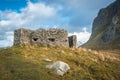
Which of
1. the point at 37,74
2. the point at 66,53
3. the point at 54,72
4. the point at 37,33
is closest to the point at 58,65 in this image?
the point at 54,72

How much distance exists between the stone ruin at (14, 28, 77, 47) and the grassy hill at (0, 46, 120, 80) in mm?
3124

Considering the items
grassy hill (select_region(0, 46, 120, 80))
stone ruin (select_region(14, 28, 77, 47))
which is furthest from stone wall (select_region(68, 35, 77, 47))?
grassy hill (select_region(0, 46, 120, 80))

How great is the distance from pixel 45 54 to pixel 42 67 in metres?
A: 6.27

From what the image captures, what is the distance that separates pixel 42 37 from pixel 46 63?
12.0 m

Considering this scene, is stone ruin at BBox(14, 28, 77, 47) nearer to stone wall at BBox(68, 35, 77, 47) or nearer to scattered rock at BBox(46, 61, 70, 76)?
stone wall at BBox(68, 35, 77, 47)

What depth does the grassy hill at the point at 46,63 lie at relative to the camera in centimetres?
2472

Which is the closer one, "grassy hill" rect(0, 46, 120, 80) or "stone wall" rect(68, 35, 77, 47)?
"grassy hill" rect(0, 46, 120, 80)

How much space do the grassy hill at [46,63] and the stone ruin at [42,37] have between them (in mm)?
3124

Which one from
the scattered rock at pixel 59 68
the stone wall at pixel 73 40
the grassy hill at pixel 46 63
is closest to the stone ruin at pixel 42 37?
the grassy hill at pixel 46 63

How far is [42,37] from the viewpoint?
132 ft

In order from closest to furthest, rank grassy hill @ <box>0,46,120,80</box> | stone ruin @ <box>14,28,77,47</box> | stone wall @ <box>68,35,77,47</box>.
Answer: grassy hill @ <box>0,46,120,80</box>
stone ruin @ <box>14,28,77,47</box>
stone wall @ <box>68,35,77,47</box>

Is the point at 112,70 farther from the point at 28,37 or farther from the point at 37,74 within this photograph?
the point at 28,37

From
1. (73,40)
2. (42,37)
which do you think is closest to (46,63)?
(42,37)

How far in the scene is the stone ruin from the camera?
39.3 meters
